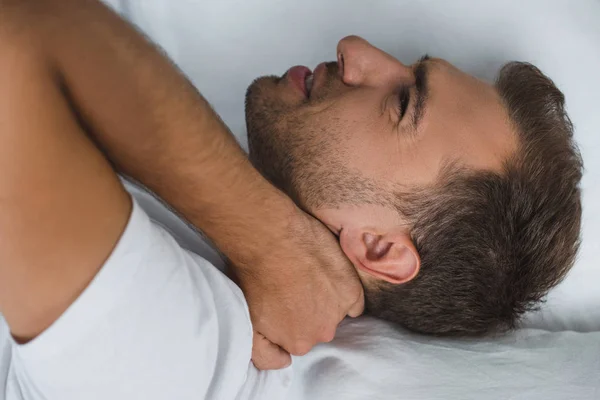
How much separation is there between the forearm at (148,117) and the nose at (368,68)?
0.29 m

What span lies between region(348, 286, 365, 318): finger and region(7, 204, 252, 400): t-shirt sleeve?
0.28 metres

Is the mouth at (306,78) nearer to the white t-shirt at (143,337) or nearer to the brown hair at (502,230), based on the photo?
the brown hair at (502,230)

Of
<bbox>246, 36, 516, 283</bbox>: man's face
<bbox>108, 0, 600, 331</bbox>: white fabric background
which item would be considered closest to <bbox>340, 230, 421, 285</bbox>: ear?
<bbox>246, 36, 516, 283</bbox>: man's face

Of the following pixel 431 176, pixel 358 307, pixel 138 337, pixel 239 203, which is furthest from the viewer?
pixel 358 307

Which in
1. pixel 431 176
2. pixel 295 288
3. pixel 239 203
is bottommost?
pixel 295 288

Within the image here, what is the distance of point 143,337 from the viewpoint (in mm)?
710

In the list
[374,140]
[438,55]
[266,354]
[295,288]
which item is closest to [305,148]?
[374,140]

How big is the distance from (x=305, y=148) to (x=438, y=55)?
44cm

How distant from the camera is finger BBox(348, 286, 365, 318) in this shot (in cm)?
103

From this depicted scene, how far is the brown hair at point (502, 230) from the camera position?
0.95m

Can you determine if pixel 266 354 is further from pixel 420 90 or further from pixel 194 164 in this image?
pixel 420 90

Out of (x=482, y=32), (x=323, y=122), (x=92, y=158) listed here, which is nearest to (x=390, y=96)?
(x=323, y=122)

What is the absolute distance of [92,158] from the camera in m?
0.66

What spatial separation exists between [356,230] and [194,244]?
29cm
